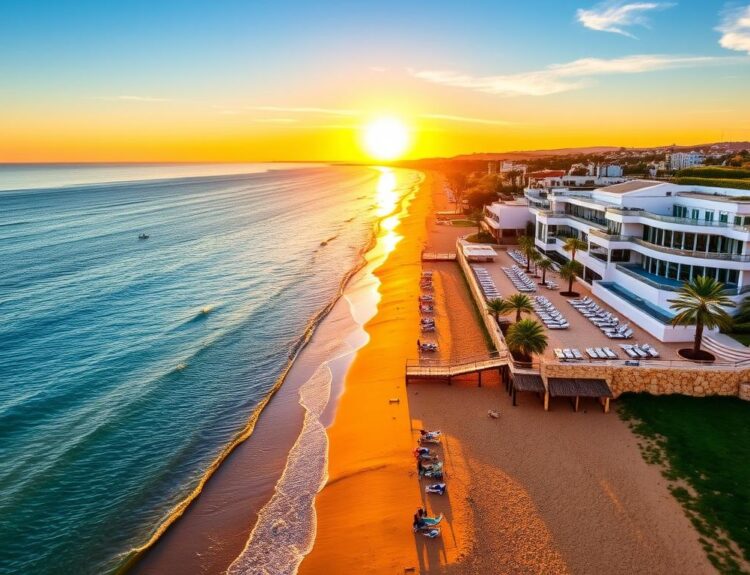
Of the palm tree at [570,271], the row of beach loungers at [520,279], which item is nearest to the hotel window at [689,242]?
the palm tree at [570,271]

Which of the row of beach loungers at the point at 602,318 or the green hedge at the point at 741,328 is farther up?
the green hedge at the point at 741,328

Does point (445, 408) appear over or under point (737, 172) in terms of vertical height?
under

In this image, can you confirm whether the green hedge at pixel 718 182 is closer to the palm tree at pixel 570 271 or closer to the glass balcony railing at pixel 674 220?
the glass balcony railing at pixel 674 220

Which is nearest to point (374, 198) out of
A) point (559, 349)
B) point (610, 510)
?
point (559, 349)

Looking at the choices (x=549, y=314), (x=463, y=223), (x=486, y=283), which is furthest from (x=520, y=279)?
(x=463, y=223)

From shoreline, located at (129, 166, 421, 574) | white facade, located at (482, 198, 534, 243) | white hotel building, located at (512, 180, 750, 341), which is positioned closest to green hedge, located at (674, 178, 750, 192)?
white hotel building, located at (512, 180, 750, 341)

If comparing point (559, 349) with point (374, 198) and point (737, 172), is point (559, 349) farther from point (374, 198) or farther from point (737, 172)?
point (374, 198)
